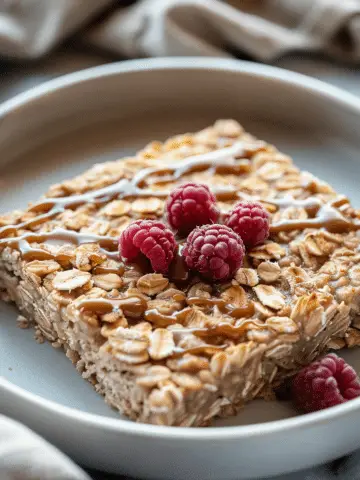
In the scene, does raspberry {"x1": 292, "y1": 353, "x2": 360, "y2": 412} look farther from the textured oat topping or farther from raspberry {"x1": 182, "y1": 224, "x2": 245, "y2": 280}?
raspberry {"x1": 182, "y1": 224, "x2": 245, "y2": 280}

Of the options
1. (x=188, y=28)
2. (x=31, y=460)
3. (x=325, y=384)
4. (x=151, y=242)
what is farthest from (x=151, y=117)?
(x=31, y=460)

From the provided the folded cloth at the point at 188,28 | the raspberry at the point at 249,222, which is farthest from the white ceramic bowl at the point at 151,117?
the raspberry at the point at 249,222

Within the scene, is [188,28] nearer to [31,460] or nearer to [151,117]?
[151,117]

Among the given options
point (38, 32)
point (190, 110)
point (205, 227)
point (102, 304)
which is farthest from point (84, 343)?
point (38, 32)

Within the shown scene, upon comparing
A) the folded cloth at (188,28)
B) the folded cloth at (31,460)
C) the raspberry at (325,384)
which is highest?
the folded cloth at (188,28)

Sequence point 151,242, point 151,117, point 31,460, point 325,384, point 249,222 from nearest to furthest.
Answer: point 31,460, point 325,384, point 151,242, point 249,222, point 151,117

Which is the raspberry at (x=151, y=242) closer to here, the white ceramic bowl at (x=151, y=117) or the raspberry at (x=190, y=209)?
the raspberry at (x=190, y=209)
